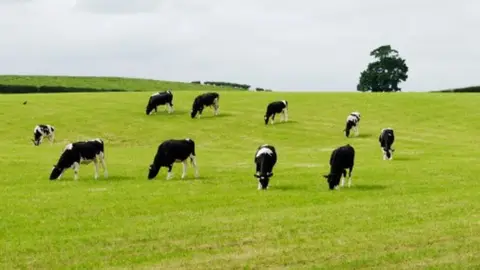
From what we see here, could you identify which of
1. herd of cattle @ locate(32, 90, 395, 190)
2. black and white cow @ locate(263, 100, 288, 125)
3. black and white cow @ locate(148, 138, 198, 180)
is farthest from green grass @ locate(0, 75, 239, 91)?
black and white cow @ locate(148, 138, 198, 180)

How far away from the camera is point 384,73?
134875mm

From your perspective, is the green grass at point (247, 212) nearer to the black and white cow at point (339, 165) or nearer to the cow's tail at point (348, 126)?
the black and white cow at point (339, 165)

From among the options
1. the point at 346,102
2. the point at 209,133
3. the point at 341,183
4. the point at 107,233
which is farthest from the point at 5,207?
the point at 346,102

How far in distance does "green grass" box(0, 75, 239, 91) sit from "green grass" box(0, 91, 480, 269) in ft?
243

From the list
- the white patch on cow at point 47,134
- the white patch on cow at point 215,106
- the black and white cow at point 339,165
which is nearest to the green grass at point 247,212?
the black and white cow at point 339,165

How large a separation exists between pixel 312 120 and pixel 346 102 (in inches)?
461

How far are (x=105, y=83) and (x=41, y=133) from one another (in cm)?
7729

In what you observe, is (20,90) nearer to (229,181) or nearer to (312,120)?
(312,120)

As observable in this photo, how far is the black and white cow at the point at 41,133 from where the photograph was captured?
193 feet

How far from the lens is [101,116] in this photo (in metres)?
71.2

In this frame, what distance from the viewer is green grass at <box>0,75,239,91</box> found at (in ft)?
414

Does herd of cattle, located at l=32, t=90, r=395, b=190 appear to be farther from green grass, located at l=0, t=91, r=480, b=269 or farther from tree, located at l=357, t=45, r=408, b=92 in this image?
tree, located at l=357, t=45, r=408, b=92

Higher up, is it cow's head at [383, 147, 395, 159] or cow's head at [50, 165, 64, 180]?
cow's head at [383, 147, 395, 159]

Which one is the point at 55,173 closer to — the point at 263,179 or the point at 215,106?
the point at 263,179
